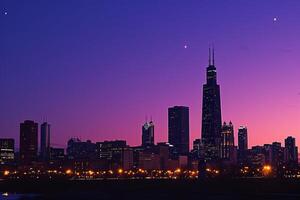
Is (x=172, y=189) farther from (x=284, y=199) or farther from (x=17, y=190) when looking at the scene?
(x=17, y=190)

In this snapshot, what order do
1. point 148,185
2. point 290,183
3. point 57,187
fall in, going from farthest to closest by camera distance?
point 57,187 → point 148,185 → point 290,183

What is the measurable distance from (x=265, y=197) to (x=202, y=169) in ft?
287

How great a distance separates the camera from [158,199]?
364 feet

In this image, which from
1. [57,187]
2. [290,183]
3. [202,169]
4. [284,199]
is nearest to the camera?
[284,199]

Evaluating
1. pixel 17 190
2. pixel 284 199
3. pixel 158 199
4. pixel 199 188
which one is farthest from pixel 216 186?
pixel 17 190

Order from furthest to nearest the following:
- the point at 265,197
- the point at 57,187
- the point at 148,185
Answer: the point at 57,187 < the point at 148,185 < the point at 265,197

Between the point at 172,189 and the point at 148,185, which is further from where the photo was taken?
the point at 148,185

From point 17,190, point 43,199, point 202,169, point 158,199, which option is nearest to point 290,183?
point 158,199

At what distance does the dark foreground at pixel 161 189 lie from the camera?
118062 millimetres

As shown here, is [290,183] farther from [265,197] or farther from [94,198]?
[94,198]

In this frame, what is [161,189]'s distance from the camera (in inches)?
5669

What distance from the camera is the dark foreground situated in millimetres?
118062

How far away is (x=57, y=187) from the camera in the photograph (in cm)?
16500

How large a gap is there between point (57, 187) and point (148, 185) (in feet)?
101
